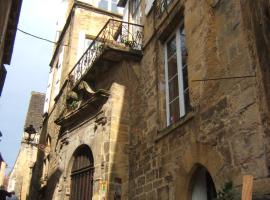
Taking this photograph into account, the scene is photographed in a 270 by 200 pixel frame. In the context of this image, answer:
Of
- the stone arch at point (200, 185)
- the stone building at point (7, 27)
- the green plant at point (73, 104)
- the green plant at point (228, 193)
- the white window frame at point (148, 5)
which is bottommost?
the green plant at point (228, 193)

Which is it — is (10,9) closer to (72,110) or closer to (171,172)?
(72,110)

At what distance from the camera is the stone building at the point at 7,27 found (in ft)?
24.9

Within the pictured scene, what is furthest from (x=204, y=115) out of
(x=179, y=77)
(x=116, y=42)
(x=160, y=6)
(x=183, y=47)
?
(x=116, y=42)

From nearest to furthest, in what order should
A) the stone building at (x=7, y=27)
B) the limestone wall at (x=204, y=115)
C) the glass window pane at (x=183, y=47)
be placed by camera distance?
the limestone wall at (x=204, y=115), the glass window pane at (x=183, y=47), the stone building at (x=7, y=27)

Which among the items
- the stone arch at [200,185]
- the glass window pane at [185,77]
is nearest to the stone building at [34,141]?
the glass window pane at [185,77]

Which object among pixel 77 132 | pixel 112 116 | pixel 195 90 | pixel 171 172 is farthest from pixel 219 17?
pixel 77 132

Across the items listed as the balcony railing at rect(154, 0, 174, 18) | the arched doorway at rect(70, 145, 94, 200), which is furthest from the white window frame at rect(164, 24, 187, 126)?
the arched doorway at rect(70, 145, 94, 200)

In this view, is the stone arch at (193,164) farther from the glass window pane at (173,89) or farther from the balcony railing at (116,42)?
the balcony railing at (116,42)

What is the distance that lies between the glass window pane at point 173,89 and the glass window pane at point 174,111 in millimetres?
128

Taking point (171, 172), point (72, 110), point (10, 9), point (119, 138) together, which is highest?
point (10, 9)

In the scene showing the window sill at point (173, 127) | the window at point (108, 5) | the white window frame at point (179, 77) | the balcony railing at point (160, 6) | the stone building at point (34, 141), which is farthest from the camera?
the stone building at point (34, 141)

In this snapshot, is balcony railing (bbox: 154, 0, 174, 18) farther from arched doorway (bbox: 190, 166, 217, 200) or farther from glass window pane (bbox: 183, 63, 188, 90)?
arched doorway (bbox: 190, 166, 217, 200)

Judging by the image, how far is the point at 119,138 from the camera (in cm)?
828

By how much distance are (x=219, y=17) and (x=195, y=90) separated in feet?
3.81
